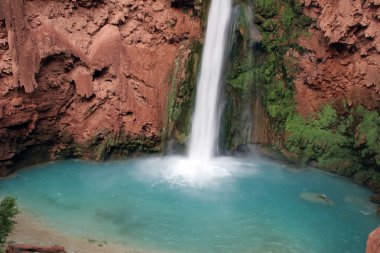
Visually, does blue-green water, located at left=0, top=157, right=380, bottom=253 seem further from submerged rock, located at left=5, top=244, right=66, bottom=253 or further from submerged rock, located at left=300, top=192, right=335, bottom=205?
submerged rock, located at left=5, top=244, right=66, bottom=253

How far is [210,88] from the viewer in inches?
731

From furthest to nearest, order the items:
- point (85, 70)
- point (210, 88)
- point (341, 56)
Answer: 1. point (210, 88)
2. point (341, 56)
3. point (85, 70)

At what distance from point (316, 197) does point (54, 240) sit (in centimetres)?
917

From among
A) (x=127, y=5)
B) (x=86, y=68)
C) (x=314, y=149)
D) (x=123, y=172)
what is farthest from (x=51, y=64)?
(x=314, y=149)

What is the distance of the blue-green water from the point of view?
12883 millimetres

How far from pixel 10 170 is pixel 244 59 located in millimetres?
10400

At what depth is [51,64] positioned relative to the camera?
1681 cm

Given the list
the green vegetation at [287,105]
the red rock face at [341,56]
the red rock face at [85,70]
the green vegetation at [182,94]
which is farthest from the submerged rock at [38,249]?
the red rock face at [341,56]

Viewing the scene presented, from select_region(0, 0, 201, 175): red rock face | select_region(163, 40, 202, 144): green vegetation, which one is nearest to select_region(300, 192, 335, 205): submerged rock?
select_region(163, 40, 202, 144): green vegetation

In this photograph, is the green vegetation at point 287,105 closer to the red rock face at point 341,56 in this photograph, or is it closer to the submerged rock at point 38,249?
the red rock face at point 341,56

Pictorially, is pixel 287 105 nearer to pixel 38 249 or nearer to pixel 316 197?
pixel 316 197

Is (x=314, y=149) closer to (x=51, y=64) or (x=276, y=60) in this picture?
(x=276, y=60)

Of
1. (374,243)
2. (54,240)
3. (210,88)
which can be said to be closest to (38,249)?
(54,240)

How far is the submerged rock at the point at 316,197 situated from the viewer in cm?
1559
